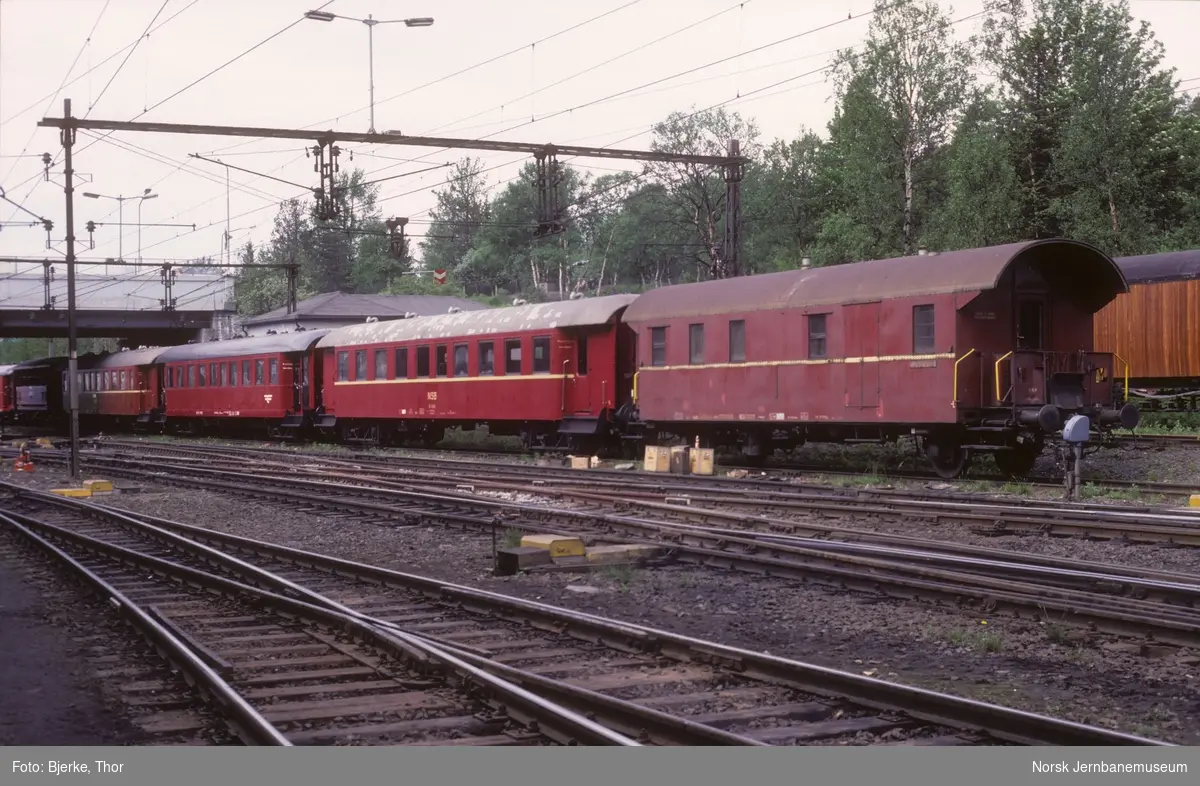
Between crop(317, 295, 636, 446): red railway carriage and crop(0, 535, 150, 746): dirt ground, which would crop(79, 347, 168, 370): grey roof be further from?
crop(0, 535, 150, 746): dirt ground

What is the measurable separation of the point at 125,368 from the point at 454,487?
117 feet

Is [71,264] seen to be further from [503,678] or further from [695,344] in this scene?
[503,678]

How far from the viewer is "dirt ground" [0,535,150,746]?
251 inches

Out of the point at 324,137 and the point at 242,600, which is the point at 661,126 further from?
the point at 242,600

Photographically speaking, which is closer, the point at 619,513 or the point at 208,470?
the point at 619,513

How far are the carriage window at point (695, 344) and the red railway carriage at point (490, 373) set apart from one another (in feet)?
8.70

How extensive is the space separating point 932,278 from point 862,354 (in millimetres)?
1680

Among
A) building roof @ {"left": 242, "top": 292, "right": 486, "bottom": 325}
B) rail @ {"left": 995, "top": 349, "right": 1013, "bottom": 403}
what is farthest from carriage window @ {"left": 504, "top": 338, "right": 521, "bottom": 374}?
building roof @ {"left": 242, "top": 292, "right": 486, "bottom": 325}

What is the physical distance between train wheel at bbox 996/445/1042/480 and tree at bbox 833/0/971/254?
28.2 m

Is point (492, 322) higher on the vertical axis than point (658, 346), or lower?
higher

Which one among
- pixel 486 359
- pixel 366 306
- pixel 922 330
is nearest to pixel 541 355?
pixel 486 359

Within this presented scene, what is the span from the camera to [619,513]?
15.6 meters

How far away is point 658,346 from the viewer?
23.5 metres

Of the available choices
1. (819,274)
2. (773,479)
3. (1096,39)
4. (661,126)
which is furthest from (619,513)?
(661,126)
